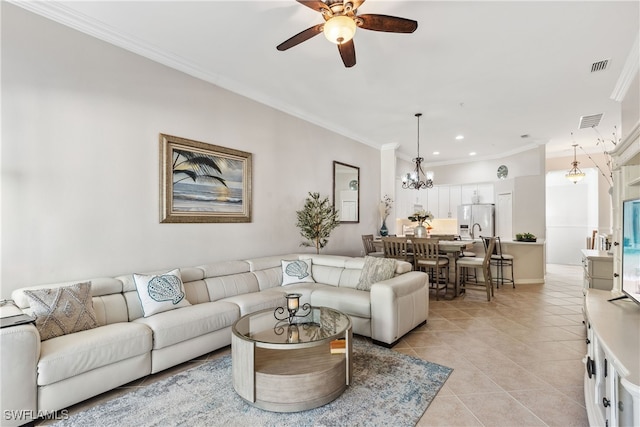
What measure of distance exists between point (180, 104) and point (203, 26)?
994 millimetres

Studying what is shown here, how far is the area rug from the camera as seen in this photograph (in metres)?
2.00

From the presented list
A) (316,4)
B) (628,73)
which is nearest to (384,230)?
(628,73)

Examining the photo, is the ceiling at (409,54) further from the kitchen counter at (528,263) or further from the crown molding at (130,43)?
the kitchen counter at (528,263)

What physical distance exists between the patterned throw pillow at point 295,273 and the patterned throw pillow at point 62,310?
221cm

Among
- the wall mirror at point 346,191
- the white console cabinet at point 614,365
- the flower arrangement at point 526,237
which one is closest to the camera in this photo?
the white console cabinet at point 614,365

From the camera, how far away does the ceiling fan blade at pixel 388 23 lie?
216 cm

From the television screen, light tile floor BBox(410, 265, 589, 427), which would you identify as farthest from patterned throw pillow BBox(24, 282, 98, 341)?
the television screen

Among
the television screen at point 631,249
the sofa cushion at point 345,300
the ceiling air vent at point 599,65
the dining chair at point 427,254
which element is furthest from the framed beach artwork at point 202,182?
the ceiling air vent at point 599,65

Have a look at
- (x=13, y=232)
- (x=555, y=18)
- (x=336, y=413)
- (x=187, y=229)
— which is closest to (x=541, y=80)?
(x=555, y=18)

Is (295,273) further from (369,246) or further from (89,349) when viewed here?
(89,349)

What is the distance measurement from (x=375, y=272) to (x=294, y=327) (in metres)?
1.45

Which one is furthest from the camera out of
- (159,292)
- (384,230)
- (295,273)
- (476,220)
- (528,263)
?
(476,220)

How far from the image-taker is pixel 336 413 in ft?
6.84

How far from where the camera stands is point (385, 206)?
709 centimetres
